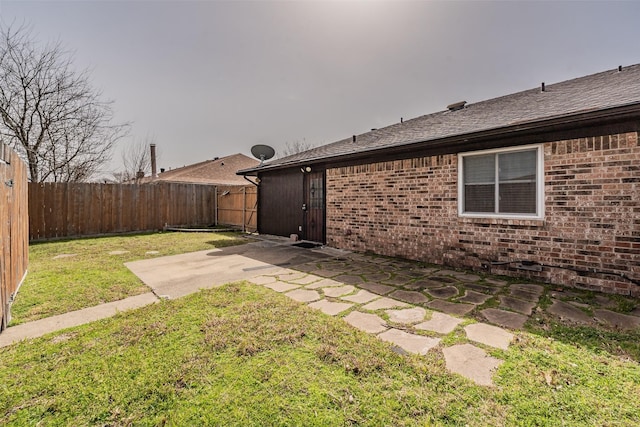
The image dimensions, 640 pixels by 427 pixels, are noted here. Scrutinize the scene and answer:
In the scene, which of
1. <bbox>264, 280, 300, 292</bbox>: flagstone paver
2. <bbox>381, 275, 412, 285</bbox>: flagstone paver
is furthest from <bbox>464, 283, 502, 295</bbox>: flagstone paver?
<bbox>264, 280, 300, 292</bbox>: flagstone paver

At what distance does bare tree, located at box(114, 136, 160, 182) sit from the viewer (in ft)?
71.9

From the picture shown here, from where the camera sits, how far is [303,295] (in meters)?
3.77

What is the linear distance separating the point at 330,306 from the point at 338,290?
64cm

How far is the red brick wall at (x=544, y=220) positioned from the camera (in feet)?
12.1

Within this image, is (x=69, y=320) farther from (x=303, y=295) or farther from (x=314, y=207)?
(x=314, y=207)

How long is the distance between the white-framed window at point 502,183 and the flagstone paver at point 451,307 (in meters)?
2.24

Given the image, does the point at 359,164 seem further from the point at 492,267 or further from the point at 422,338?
the point at 422,338

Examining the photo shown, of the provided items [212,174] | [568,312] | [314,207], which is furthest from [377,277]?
[212,174]

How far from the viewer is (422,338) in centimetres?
254

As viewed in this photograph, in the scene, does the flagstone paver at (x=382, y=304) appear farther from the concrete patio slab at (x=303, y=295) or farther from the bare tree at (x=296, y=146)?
the bare tree at (x=296, y=146)

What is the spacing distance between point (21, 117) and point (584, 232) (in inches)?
679

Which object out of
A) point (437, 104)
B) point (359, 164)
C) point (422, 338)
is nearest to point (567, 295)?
point (422, 338)

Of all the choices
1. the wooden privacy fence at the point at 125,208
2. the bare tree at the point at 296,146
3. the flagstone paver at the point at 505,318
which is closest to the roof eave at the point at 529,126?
the flagstone paver at the point at 505,318

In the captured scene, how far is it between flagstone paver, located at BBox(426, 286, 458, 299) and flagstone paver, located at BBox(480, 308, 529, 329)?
0.55 m
